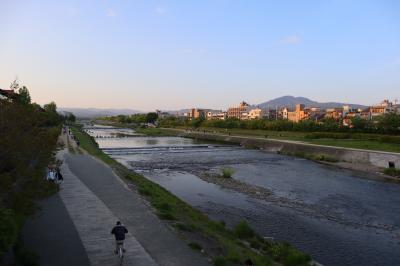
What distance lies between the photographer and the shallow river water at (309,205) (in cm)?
1600

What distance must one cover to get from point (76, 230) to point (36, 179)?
112 inches

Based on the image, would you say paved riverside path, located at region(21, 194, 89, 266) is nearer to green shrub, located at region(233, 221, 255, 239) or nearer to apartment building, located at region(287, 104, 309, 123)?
green shrub, located at region(233, 221, 255, 239)

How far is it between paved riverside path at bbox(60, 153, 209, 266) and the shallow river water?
465 centimetres

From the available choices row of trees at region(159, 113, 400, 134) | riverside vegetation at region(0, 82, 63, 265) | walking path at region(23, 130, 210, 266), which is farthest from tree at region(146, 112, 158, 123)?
riverside vegetation at region(0, 82, 63, 265)

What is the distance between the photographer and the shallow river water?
16000 mm

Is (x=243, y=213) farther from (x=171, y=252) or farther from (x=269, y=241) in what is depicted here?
(x=171, y=252)

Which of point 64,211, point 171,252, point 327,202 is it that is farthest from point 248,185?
point 171,252

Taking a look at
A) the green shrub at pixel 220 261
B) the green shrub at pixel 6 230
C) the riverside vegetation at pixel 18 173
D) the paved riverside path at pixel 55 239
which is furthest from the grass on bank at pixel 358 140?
the green shrub at pixel 6 230

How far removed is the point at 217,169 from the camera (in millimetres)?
37656

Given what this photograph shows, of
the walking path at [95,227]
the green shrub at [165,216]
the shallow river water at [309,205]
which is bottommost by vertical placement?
the shallow river water at [309,205]

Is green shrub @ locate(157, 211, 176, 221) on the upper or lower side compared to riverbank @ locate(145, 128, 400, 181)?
upper

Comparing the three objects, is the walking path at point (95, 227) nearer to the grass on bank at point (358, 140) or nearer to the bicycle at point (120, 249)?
the bicycle at point (120, 249)

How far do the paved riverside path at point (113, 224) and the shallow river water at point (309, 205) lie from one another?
4.65m

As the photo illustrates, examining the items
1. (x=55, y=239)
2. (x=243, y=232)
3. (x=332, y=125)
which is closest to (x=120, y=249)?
(x=55, y=239)
